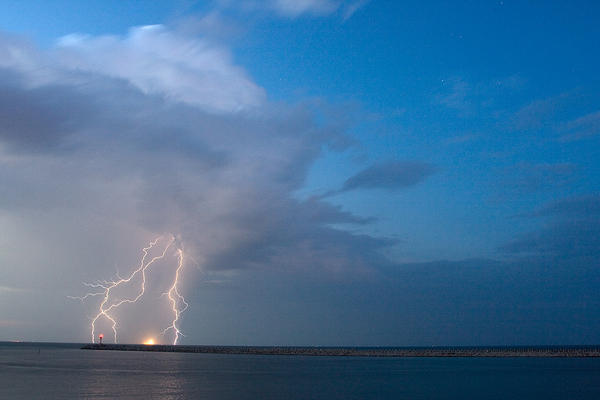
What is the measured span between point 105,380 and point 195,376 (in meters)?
6.96

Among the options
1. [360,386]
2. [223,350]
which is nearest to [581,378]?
[360,386]

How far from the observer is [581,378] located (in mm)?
42406

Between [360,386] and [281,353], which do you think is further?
[281,353]

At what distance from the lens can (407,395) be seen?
31.1 metres

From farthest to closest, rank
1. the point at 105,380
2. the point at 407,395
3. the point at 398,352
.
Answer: the point at 398,352 < the point at 105,380 < the point at 407,395

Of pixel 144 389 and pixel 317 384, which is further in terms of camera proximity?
pixel 317 384

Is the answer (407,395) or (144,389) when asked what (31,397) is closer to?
(144,389)

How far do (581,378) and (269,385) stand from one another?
22847 millimetres

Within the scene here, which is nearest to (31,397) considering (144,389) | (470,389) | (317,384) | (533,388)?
(144,389)

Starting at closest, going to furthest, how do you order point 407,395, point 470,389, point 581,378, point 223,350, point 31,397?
point 31,397 < point 407,395 < point 470,389 < point 581,378 < point 223,350

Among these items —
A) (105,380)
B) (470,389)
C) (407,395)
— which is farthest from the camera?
(105,380)

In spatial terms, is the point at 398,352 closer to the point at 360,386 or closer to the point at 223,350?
the point at 223,350

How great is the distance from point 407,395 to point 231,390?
31.0ft

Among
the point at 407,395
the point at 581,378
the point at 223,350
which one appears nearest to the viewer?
the point at 407,395
